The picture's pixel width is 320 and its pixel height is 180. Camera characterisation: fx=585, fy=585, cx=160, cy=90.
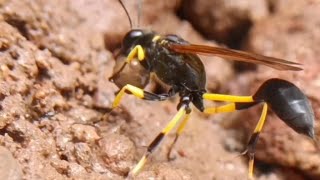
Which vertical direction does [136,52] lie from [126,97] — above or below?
above

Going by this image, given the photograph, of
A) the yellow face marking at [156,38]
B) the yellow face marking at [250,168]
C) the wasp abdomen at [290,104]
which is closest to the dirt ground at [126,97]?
the yellow face marking at [250,168]

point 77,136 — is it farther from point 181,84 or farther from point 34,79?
point 181,84

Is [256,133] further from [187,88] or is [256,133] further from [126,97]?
[126,97]

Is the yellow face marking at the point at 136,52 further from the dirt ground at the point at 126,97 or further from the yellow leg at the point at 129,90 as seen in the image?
the yellow leg at the point at 129,90

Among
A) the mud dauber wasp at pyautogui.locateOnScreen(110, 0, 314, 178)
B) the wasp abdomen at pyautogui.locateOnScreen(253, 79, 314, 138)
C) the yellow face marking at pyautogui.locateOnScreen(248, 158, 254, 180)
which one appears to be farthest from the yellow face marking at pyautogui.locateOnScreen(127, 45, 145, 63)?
the yellow face marking at pyautogui.locateOnScreen(248, 158, 254, 180)

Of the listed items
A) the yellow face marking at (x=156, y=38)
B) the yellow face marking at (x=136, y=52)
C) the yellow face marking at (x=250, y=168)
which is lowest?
the yellow face marking at (x=250, y=168)

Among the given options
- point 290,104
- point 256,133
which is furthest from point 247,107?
point 290,104
